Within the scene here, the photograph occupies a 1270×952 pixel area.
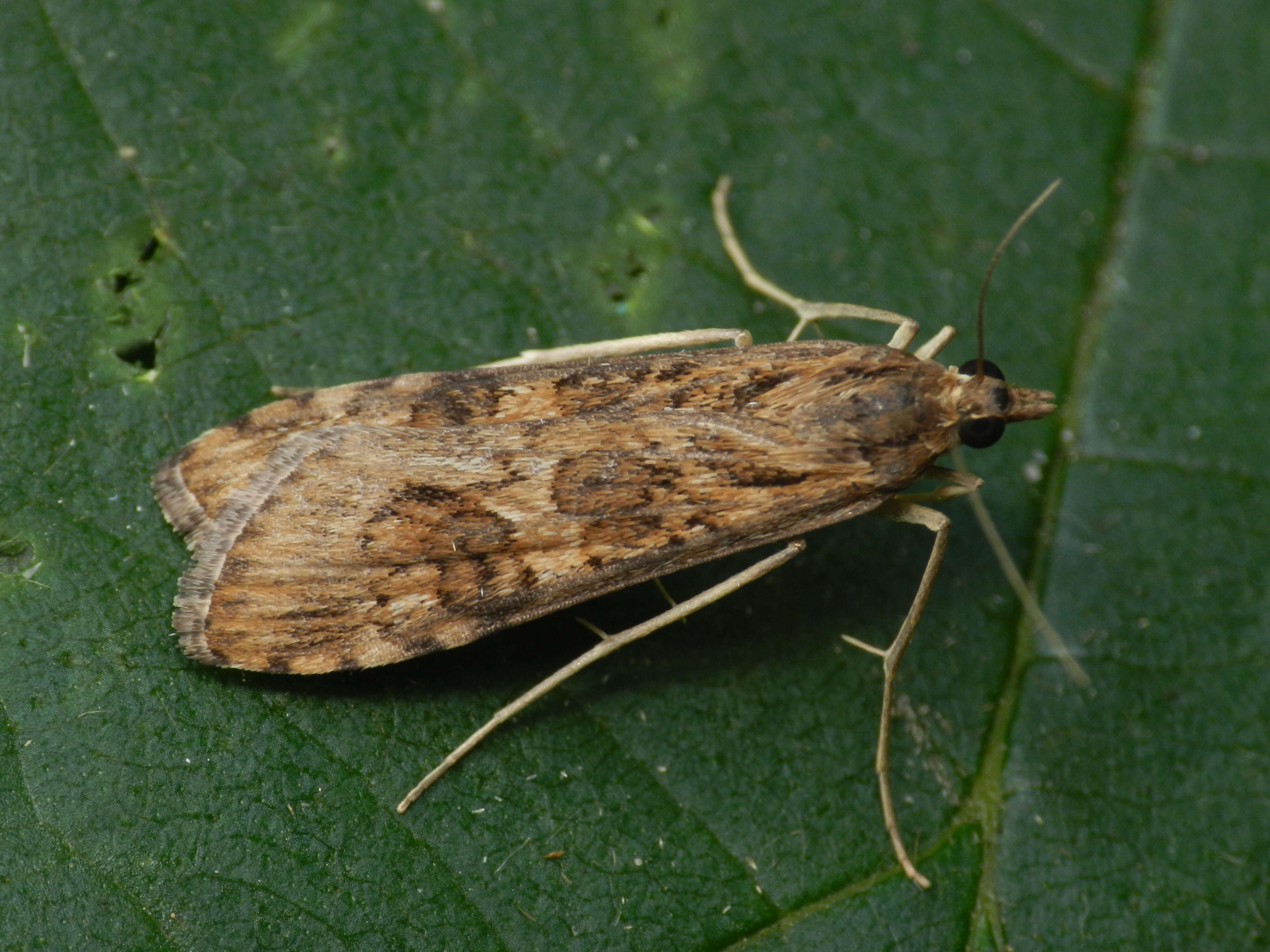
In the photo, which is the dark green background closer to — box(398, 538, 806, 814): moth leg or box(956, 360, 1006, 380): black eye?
box(398, 538, 806, 814): moth leg

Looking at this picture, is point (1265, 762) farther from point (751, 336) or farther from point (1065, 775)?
point (751, 336)

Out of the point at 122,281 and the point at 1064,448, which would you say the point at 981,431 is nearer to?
the point at 1064,448

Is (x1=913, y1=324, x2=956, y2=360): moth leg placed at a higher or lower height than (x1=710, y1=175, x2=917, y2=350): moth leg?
lower

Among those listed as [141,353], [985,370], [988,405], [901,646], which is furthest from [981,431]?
[141,353]

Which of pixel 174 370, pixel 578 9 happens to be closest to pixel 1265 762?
pixel 578 9

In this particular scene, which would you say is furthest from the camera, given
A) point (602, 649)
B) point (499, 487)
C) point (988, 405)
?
point (988, 405)

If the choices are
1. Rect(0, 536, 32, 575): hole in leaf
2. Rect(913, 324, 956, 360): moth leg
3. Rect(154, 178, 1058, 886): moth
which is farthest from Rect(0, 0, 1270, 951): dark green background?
Rect(913, 324, 956, 360): moth leg

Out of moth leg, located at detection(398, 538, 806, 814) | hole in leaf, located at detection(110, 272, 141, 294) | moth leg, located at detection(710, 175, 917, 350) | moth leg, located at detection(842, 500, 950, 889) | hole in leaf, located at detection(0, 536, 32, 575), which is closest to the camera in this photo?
hole in leaf, located at detection(0, 536, 32, 575)

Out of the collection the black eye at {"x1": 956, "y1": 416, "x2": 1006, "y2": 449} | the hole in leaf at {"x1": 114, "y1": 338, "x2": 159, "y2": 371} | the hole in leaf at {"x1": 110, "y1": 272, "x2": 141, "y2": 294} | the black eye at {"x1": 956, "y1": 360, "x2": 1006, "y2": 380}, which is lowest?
the black eye at {"x1": 956, "y1": 416, "x2": 1006, "y2": 449}
